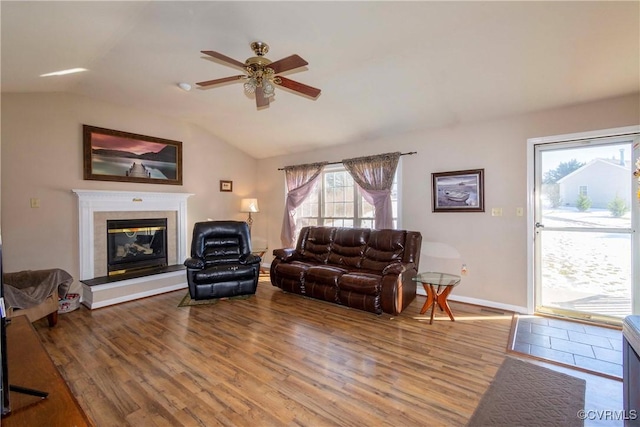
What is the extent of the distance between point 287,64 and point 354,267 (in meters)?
2.78

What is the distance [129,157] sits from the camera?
179 inches

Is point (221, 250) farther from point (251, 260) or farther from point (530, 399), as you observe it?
point (530, 399)

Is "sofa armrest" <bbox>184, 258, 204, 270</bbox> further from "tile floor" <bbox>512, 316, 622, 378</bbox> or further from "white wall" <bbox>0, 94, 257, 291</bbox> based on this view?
"tile floor" <bbox>512, 316, 622, 378</bbox>

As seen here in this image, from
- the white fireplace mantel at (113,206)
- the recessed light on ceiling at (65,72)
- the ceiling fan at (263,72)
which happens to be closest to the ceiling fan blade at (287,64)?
the ceiling fan at (263,72)

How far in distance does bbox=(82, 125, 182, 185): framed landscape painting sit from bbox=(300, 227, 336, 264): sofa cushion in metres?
2.52

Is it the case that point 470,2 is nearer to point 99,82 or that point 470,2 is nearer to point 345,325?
point 345,325

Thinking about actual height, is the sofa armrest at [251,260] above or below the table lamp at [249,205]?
below

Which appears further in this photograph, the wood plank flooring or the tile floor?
the tile floor

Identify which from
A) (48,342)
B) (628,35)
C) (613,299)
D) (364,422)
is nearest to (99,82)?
(48,342)

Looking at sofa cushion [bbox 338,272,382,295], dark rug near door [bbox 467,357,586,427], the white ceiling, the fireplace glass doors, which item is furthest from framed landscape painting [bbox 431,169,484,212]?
the fireplace glass doors

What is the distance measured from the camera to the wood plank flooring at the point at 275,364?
74.8 inches

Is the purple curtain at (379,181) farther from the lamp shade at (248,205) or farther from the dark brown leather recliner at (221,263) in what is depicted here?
the lamp shade at (248,205)

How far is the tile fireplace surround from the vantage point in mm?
3945

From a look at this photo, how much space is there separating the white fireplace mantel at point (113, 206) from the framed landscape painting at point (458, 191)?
4086 mm
